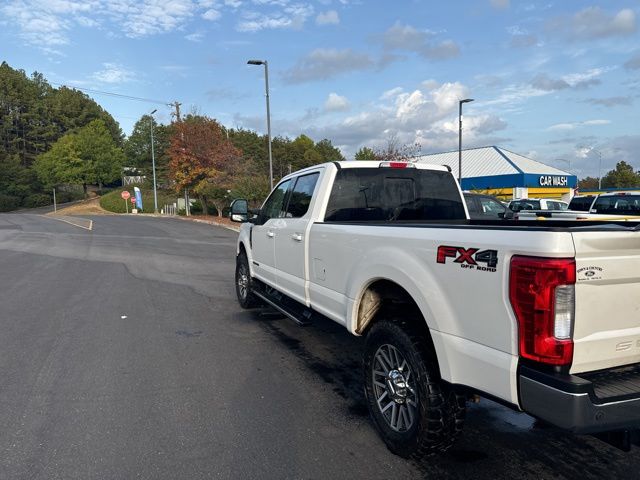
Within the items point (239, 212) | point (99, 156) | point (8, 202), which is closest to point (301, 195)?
point (239, 212)

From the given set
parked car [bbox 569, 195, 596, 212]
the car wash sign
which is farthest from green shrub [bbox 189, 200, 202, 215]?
parked car [bbox 569, 195, 596, 212]

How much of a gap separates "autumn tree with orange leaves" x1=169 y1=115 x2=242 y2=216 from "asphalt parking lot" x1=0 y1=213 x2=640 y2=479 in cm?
2864

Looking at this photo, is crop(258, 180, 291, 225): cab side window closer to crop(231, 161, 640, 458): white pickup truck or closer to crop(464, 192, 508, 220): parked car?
crop(231, 161, 640, 458): white pickup truck

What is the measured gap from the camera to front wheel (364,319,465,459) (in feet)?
9.82

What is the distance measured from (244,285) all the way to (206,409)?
12.3 feet

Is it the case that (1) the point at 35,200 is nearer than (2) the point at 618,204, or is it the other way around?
(2) the point at 618,204

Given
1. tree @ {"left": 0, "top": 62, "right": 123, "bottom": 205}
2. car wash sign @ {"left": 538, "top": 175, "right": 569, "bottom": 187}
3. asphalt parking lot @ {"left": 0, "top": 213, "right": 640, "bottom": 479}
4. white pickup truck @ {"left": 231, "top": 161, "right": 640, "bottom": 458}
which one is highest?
tree @ {"left": 0, "top": 62, "right": 123, "bottom": 205}

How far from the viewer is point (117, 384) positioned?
4613mm

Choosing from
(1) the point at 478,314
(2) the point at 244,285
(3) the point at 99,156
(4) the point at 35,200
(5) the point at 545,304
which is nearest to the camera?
(5) the point at 545,304

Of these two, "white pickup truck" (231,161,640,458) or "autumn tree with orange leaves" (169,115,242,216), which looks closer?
"white pickup truck" (231,161,640,458)

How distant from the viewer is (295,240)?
508 centimetres

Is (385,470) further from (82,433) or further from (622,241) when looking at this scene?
(82,433)

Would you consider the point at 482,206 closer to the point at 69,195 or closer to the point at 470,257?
the point at 470,257

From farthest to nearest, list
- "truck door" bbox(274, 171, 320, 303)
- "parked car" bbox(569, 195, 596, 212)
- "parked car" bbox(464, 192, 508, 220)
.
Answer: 1. "parked car" bbox(569, 195, 596, 212)
2. "parked car" bbox(464, 192, 508, 220)
3. "truck door" bbox(274, 171, 320, 303)
